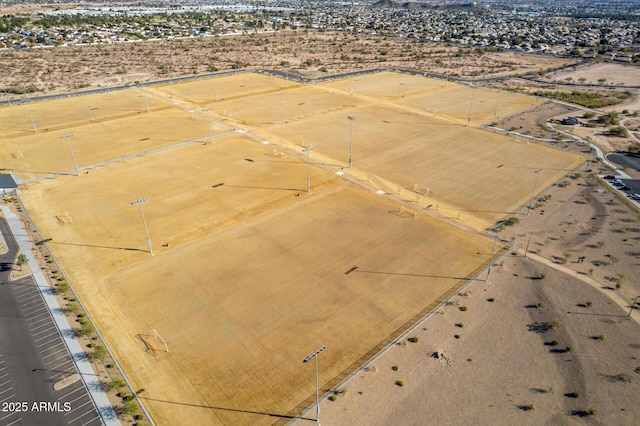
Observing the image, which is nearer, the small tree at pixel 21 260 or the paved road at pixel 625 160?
the small tree at pixel 21 260

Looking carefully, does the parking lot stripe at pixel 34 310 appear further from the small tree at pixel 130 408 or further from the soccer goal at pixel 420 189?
the soccer goal at pixel 420 189

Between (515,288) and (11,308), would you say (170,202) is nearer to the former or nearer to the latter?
(11,308)

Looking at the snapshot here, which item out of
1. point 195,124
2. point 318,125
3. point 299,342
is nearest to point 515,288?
point 299,342

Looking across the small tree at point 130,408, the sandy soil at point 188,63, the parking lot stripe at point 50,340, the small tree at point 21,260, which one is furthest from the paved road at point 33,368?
the sandy soil at point 188,63

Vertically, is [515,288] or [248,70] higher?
[248,70]

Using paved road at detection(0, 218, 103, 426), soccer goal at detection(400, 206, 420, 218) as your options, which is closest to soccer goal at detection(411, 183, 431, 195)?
soccer goal at detection(400, 206, 420, 218)

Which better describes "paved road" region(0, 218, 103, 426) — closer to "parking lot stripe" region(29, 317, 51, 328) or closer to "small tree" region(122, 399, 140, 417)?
"parking lot stripe" region(29, 317, 51, 328)
